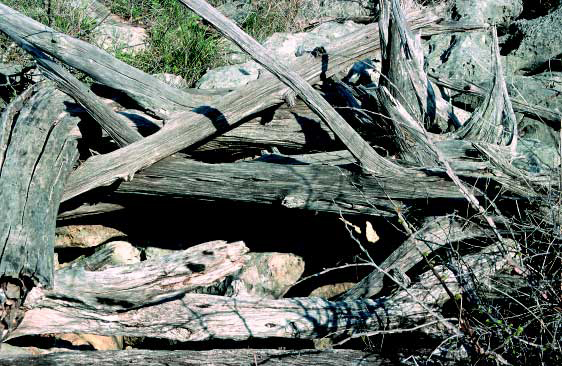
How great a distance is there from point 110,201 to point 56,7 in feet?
9.06

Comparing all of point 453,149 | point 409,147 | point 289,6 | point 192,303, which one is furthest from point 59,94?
point 289,6

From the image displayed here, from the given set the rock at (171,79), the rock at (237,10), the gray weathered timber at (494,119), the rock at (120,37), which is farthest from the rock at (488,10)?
the rock at (120,37)

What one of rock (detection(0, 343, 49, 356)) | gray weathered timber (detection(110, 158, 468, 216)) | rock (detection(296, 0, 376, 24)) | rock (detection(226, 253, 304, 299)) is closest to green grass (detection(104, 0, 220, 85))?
rock (detection(296, 0, 376, 24))

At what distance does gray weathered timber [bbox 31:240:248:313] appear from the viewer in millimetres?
3303

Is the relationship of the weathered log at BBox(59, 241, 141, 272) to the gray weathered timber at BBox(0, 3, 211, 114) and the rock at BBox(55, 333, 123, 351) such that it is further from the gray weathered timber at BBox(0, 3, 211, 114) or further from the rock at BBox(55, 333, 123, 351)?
the gray weathered timber at BBox(0, 3, 211, 114)

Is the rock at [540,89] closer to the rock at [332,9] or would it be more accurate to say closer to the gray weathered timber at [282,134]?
the gray weathered timber at [282,134]

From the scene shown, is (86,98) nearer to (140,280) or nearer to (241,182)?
(241,182)

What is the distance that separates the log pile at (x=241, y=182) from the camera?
3322 millimetres

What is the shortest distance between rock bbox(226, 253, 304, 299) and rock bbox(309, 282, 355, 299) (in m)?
0.19

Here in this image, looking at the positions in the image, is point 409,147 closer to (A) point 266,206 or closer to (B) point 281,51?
(A) point 266,206

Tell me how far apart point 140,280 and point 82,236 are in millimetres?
1614

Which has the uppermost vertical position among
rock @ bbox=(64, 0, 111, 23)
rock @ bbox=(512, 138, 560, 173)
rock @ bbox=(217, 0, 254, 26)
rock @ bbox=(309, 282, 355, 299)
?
rock @ bbox=(64, 0, 111, 23)

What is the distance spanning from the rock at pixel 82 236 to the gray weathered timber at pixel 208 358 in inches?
67.1

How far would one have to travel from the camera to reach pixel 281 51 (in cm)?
642
